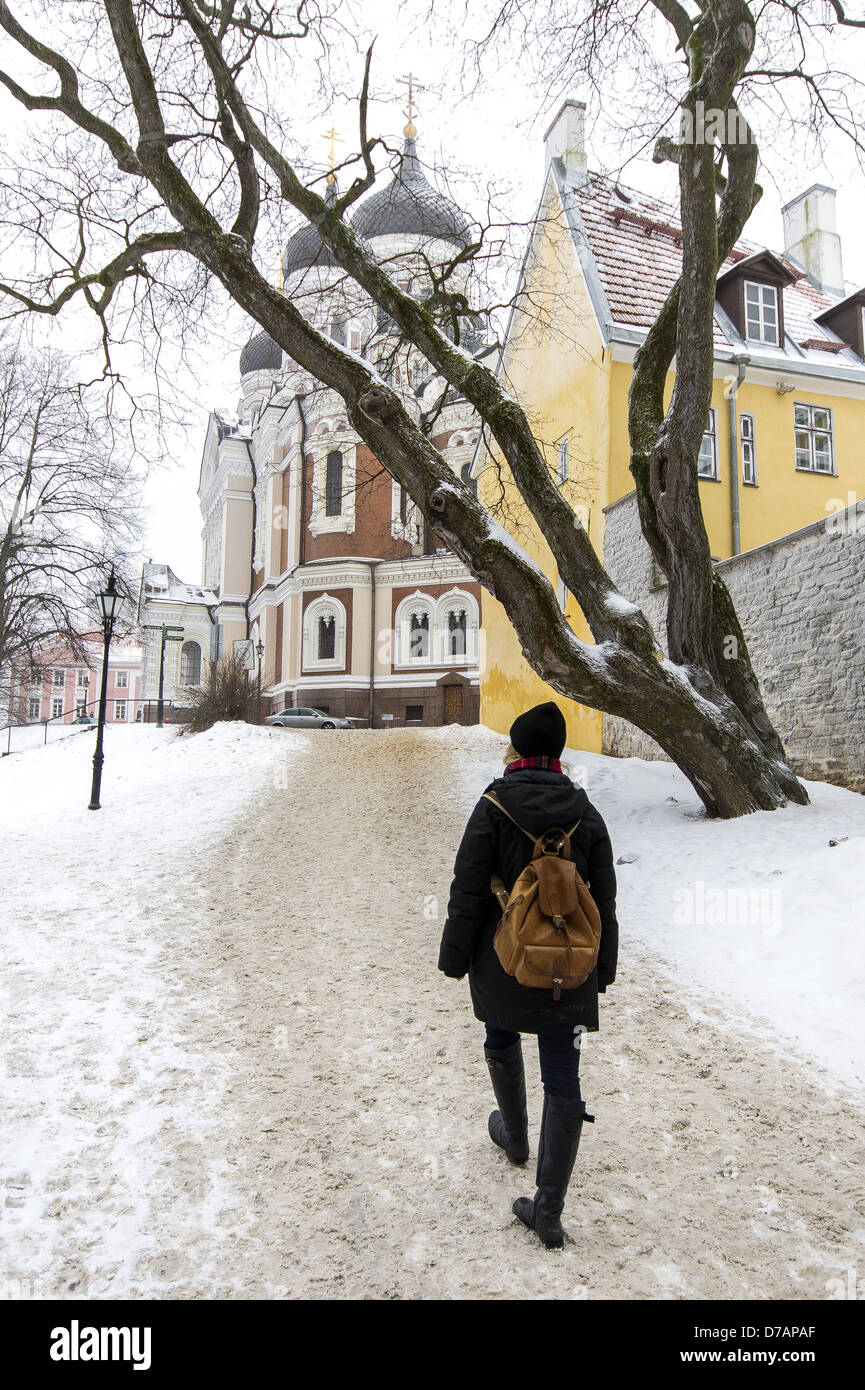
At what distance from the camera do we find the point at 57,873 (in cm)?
841

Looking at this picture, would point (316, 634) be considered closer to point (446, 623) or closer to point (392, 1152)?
point (446, 623)

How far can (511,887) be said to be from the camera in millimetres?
3242

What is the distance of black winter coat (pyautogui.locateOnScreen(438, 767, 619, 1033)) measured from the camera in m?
3.16

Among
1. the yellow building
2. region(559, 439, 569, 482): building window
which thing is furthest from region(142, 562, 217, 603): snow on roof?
region(559, 439, 569, 482): building window

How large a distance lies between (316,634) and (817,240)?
71.2 ft

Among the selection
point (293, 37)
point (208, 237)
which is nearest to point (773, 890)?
point (208, 237)

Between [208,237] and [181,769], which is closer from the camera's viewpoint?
[208,237]

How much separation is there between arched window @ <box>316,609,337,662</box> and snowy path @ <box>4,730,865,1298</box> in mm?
29040

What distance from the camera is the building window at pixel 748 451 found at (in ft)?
50.1

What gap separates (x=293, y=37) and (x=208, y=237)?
9.69 feet

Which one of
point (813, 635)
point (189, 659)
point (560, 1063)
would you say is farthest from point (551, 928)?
point (189, 659)

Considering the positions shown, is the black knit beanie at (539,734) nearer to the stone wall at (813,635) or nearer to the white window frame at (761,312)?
the stone wall at (813,635)

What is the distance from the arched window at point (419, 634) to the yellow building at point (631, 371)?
1586cm
